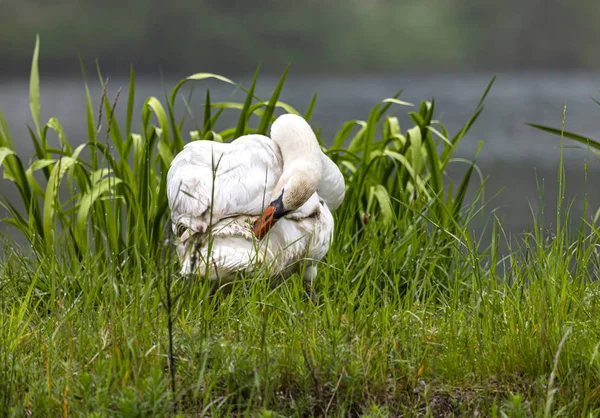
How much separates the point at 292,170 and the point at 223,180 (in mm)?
297

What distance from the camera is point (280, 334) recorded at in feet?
8.57

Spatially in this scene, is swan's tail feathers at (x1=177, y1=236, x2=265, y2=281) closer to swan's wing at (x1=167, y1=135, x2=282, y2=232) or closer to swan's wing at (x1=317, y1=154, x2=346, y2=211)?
swan's wing at (x1=167, y1=135, x2=282, y2=232)

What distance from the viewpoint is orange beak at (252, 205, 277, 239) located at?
2.92 meters

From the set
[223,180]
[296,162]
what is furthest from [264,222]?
[296,162]

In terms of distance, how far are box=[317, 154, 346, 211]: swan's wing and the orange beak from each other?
0.71m

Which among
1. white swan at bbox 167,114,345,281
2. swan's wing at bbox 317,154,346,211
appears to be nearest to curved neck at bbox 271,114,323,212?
white swan at bbox 167,114,345,281

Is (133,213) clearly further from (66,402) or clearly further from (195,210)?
(66,402)

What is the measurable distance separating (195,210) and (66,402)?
4.01ft

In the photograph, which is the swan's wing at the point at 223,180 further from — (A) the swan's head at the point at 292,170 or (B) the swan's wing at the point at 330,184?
(B) the swan's wing at the point at 330,184

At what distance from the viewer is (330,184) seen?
3650 millimetres

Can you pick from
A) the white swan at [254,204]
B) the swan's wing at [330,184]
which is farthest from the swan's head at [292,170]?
the swan's wing at [330,184]

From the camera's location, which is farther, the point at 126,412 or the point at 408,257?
the point at 408,257

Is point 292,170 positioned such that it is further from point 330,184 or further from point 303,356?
point 303,356

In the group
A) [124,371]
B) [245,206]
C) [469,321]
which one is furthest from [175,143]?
[124,371]
